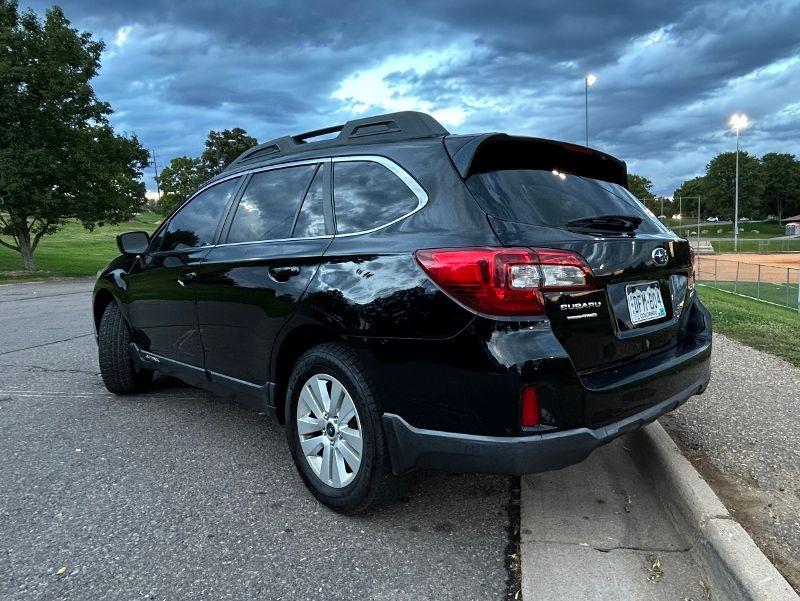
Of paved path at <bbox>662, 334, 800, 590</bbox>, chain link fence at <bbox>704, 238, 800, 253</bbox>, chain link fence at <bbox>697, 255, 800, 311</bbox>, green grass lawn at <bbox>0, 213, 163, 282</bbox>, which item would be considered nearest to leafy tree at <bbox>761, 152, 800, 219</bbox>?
chain link fence at <bbox>704, 238, 800, 253</bbox>

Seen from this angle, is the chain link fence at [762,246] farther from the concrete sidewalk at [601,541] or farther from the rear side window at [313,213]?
the rear side window at [313,213]

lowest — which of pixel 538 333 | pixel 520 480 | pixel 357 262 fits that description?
pixel 520 480

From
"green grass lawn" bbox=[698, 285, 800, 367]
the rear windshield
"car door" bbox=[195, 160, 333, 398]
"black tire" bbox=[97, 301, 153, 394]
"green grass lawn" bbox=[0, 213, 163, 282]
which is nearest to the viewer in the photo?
the rear windshield

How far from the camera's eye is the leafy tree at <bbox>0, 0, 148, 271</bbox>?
814 inches

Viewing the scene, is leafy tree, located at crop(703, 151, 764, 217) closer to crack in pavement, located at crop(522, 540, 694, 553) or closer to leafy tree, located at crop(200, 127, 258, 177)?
leafy tree, located at crop(200, 127, 258, 177)

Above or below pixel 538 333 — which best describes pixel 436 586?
below

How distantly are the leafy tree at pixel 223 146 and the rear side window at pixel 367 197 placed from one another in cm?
6481

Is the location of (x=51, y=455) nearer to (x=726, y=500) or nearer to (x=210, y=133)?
(x=726, y=500)

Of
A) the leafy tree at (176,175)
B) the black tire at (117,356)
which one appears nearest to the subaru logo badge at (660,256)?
the black tire at (117,356)

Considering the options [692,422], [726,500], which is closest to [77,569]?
[726,500]

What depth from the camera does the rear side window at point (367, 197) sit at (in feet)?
9.17

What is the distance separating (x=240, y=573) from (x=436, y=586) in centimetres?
81

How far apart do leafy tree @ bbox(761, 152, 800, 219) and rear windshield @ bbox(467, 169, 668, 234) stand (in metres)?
125

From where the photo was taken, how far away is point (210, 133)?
6719 centimetres
